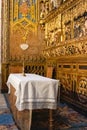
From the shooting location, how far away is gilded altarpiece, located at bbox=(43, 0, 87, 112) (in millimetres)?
6322

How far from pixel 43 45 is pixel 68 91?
12.2 ft

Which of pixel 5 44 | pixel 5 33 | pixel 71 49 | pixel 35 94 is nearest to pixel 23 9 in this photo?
pixel 5 33

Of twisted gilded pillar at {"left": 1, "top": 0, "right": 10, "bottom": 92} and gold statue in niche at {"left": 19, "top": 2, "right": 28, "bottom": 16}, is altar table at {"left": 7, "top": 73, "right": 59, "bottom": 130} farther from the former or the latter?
gold statue in niche at {"left": 19, "top": 2, "right": 28, "bottom": 16}

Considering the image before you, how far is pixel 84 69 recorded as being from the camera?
6.28 m

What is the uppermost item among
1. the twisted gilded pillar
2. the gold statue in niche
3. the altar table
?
the gold statue in niche

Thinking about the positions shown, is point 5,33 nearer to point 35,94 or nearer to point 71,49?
point 71,49

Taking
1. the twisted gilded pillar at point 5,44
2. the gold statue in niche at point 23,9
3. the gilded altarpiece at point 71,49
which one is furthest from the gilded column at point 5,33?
the gilded altarpiece at point 71,49

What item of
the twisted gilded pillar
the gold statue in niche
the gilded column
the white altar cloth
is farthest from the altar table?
the gold statue in niche

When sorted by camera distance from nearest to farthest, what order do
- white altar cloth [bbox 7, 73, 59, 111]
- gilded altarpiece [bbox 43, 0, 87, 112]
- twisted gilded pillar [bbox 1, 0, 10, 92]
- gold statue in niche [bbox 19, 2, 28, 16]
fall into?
white altar cloth [bbox 7, 73, 59, 111]
gilded altarpiece [bbox 43, 0, 87, 112]
twisted gilded pillar [bbox 1, 0, 10, 92]
gold statue in niche [bbox 19, 2, 28, 16]

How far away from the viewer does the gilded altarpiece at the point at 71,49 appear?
632cm

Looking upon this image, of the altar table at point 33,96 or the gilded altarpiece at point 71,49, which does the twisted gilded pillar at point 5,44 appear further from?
the altar table at point 33,96

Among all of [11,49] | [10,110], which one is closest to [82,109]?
[10,110]

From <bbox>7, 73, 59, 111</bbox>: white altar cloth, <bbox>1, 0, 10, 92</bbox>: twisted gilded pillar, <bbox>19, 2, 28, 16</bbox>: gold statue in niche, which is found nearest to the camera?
<bbox>7, 73, 59, 111</bbox>: white altar cloth

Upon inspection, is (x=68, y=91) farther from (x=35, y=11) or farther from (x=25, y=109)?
(x=35, y=11)
